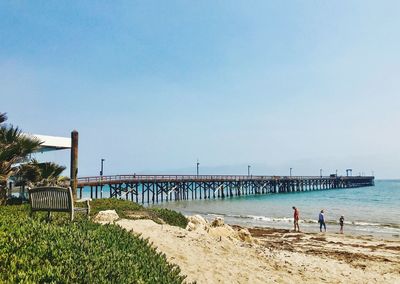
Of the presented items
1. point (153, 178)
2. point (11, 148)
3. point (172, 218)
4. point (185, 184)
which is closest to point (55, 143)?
point (11, 148)

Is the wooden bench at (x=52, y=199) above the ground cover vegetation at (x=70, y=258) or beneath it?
above

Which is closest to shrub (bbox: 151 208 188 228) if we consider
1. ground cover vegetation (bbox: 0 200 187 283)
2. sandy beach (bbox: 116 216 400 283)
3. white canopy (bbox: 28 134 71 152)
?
sandy beach (bbox: 116 216 400 283)

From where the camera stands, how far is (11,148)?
11.0 m

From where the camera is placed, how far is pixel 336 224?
27062 millimetres

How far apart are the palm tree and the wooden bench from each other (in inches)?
150

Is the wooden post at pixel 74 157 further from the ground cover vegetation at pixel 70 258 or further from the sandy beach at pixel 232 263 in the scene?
the ground cover vegetation at pixel 70 258

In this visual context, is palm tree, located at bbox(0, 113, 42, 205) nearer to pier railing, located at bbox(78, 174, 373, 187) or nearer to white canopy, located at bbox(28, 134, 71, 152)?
white canopy, located at bbox(28, 134, 71, 152)

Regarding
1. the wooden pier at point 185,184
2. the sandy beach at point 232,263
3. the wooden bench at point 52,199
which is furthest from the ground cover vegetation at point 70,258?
the wooden pier at point 185,184

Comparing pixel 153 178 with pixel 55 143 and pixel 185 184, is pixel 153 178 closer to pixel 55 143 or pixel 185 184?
pixel 185 184

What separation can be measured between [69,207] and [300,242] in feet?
44.9

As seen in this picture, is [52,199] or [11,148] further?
[11,148]

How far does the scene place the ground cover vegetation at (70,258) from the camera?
12.1 feet

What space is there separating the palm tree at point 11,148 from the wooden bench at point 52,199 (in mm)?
3808

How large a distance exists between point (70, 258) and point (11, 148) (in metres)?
8.08
